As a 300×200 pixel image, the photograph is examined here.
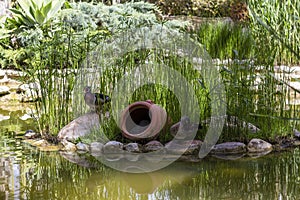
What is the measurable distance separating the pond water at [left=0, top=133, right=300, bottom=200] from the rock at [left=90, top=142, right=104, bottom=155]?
0.26 meters

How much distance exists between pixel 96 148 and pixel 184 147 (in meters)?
0.64

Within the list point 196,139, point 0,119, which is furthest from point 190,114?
point 0,119

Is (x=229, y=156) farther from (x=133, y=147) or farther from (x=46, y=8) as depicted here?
(x=46, y=8)

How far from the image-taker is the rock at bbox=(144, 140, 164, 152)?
3.68 metres

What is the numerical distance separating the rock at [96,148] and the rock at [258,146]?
1.06 m

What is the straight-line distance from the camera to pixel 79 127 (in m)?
3.94

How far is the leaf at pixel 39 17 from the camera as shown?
24.7 feet

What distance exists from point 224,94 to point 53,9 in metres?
4.57

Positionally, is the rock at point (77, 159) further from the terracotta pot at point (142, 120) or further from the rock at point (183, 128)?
the rock at point (183, 128)

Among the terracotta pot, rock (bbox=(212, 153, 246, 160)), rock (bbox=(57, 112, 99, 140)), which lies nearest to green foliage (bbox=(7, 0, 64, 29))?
rock (bbox=(57, 112, 99, 140))

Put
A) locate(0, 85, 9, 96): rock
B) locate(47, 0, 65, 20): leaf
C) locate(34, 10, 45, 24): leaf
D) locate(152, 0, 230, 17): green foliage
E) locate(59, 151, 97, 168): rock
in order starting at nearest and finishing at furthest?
locate(59, 151, 97, 168): rock, locate(0, 85, 9, 96): rock, locate(34, 10, 45, 24): leaf, locate(47, 0, 65, 20): leaf, locate(152, 0, 230, 17): green foliage

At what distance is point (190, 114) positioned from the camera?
3.85m

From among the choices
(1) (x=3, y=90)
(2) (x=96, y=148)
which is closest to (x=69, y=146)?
(2) (x=96, y=148)

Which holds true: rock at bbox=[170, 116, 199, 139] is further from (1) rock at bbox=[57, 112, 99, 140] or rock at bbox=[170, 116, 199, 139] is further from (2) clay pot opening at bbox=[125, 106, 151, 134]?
(1) rock at bbox=[57, 112, 99, 140]
